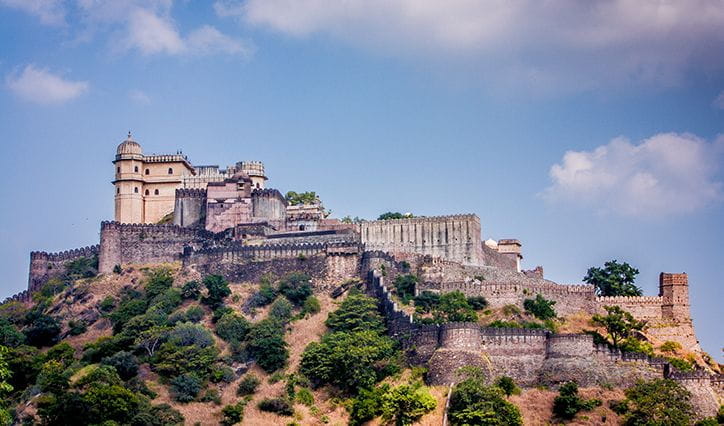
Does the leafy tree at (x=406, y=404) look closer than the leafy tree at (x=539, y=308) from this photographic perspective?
Yes

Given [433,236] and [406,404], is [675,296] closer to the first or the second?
[433,236]

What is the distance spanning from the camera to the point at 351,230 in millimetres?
93625

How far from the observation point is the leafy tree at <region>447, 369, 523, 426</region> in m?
63.8

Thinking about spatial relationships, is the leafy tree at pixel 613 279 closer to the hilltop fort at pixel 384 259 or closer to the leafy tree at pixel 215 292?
the hilltop fort at pixel 384 259

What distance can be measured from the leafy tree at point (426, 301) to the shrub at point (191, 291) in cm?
1461

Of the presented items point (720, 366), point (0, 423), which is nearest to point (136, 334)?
point (0, 423)

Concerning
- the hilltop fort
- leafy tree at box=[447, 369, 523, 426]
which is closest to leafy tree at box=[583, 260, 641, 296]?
the hilltop fort

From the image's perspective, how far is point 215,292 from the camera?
273 feet

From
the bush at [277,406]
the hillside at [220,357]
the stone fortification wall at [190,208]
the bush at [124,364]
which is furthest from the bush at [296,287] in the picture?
the bush at [124,364]

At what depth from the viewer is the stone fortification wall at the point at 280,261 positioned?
85375mm

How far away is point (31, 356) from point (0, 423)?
98.1ft

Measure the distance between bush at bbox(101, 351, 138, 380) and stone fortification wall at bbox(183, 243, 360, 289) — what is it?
14.9 metres

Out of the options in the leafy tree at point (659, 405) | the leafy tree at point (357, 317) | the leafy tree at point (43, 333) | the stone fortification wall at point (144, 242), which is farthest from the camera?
the stone fortification wall at point (144, 242)

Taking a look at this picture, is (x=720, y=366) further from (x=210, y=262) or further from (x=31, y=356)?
(x=31, y=356)
